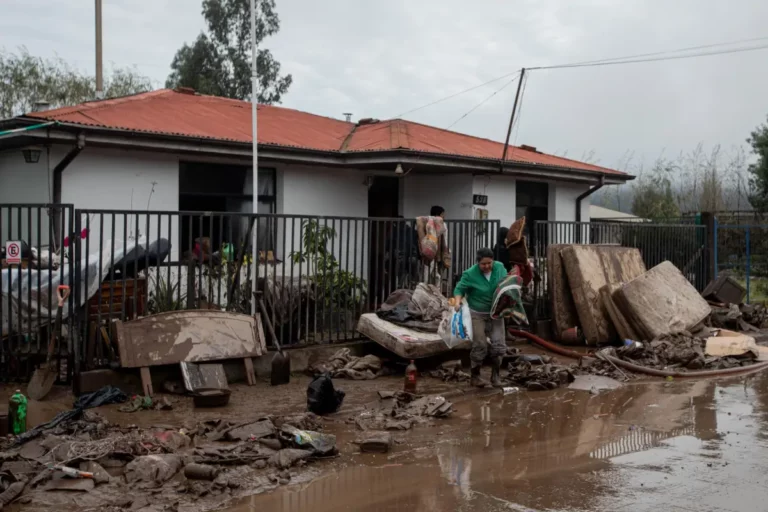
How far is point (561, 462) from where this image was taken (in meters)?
6.41

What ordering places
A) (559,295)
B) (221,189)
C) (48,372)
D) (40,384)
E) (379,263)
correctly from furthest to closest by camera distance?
1. (221,189)
2. (559,295)
3. (379,263)
4. (48,372)
5. (40,384)

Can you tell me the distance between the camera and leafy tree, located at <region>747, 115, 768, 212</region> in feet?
92.7

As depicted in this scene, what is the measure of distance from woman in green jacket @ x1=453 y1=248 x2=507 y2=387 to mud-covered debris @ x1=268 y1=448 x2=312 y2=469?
3.70 metres

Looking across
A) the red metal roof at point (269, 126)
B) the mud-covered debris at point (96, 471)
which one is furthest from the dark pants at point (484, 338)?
the red metal roof at point (269, 126)

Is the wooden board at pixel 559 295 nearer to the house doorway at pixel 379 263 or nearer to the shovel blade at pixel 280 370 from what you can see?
the house doorway at pixel 379 263

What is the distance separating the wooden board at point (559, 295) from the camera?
1309 cm

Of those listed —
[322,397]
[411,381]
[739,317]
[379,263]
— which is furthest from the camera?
[739,317]

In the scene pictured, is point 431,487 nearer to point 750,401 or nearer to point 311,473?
point 311,473

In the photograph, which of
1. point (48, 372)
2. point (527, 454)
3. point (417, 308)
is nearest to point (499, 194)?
point (417, 308)

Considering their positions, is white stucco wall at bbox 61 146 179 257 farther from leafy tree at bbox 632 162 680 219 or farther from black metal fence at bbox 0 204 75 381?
leafy tree at bbox 632 162 680 219

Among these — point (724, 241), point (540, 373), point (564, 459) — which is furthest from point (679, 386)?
point (724, 241)

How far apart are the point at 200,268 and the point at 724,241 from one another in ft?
59.0

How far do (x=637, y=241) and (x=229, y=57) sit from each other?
25.6 metres

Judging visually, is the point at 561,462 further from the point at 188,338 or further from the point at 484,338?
the point at 188,338
